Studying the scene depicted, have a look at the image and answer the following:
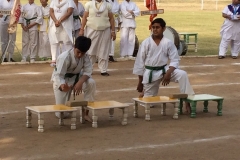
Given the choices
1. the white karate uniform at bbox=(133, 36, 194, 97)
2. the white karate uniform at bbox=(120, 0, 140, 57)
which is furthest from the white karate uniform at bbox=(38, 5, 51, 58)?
the white karate uniform at bbox=(133, 36, 194, 97)

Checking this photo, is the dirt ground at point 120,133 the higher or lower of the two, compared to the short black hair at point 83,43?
lower

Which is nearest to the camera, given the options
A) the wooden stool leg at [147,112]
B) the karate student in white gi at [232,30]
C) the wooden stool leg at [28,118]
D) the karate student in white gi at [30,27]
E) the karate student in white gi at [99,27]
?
the wooden stool leg at [28,118]

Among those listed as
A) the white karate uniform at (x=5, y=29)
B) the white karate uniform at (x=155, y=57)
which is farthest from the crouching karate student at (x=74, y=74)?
the white karate uniform at (x=5, y=29)

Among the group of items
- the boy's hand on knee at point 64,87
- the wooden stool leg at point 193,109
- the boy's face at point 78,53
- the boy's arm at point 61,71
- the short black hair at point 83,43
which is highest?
the short black hair at point 83,43

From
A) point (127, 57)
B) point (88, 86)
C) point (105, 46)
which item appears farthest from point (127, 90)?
point (127, 57)

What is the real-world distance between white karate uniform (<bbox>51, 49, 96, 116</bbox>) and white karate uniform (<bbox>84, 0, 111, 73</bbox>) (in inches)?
169

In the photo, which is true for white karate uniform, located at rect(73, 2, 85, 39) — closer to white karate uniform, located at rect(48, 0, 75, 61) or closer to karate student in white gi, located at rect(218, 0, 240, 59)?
white karate uniform, located at rect(48, 0, 75, 61)

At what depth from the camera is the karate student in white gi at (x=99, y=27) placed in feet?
43.1

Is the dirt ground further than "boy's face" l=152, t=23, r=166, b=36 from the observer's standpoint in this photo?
No

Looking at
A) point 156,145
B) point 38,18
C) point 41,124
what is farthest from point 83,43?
point 38,18

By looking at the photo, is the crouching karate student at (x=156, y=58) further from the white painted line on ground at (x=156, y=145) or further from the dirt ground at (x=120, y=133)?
the white painted line on ground at (x=156, y=145)

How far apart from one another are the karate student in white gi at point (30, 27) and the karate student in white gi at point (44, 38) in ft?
0.39

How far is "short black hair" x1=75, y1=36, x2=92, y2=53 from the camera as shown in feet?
27.7

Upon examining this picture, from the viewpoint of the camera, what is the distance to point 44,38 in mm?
15664
